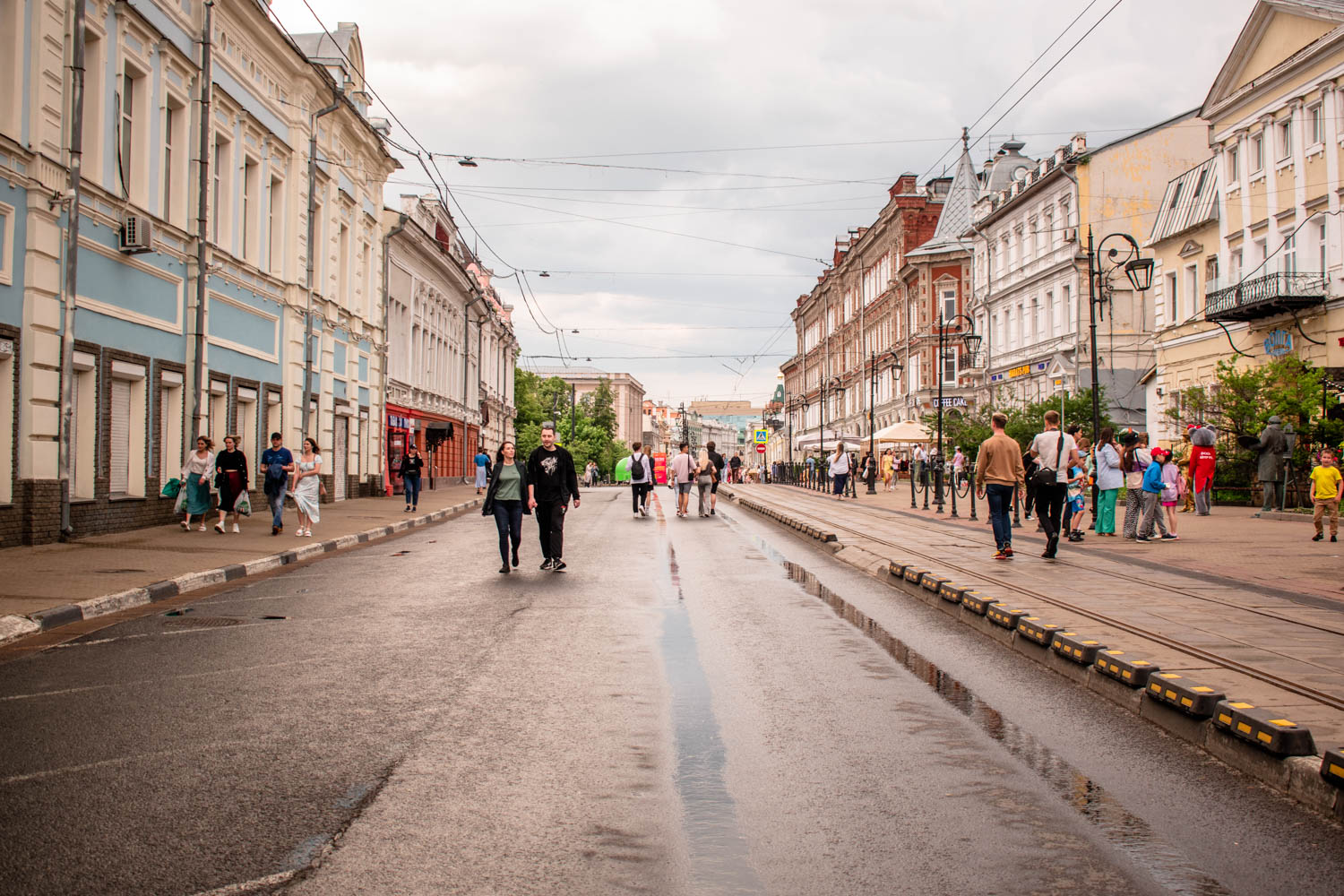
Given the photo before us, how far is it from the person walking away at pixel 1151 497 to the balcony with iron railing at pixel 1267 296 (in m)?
14.0

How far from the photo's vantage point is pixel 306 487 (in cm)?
1886

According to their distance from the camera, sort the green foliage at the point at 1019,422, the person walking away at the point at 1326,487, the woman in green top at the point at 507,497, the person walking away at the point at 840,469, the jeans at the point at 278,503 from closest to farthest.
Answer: the woman in green top at the point at 507,497, the person walking away at the point at 1326,487, the jeans at the point at 278,503, the person walking away at the point at 840,469, the green foliage at the point at 1019,422

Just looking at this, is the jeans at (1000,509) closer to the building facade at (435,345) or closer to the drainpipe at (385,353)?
the building facade at (435,345)

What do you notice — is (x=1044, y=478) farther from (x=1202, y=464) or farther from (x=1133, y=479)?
(x=1202, y=464)

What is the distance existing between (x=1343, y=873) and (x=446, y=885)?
302cm

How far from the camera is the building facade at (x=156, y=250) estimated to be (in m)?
15.4

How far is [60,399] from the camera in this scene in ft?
52.9

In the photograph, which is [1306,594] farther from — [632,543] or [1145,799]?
[632,543]

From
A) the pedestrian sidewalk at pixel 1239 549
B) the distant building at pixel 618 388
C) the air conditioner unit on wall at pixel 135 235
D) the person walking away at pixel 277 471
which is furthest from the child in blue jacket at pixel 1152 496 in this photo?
the distant building at pixel 618 388

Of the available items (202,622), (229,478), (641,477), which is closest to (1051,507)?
(202,622)

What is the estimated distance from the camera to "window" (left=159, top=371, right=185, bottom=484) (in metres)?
20.0

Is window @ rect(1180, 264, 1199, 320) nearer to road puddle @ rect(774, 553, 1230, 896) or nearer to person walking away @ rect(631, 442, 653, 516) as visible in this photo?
person walking away @ rect(631, 442, 653, 516)

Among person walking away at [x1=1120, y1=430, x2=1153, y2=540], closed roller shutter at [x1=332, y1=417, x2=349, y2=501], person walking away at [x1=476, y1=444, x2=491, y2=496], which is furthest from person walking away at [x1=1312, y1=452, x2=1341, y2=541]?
closed roller shutter at [x1=332, y1=417, x2=349, y2=501]

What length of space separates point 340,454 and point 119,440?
1379 centimetres
